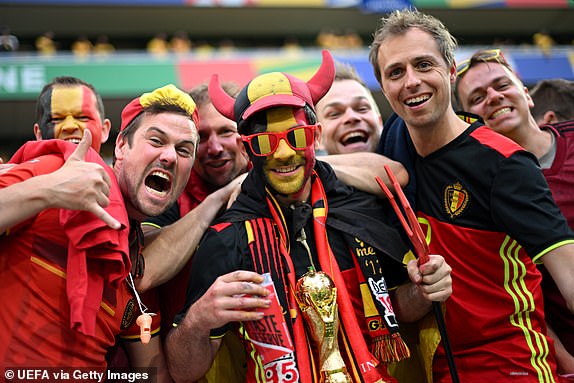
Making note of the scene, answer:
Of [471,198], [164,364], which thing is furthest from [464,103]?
[164,364]

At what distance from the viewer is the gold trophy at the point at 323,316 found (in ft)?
6.27

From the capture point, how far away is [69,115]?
9.99 feet

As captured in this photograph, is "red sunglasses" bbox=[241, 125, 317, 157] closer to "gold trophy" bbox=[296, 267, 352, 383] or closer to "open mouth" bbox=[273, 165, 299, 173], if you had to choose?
"open mouth" bbox=[273, 165, 299, 173]

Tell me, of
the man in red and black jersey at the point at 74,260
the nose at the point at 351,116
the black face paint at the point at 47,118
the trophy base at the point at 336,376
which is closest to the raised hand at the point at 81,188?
the man in red and black jersey at the point at 74,260

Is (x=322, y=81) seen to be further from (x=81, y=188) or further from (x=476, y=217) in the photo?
(x=81, y=188)

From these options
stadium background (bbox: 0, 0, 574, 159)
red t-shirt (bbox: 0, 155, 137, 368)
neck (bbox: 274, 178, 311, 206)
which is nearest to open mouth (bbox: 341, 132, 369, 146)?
neck (bbox: 274, 178, 311, 206)

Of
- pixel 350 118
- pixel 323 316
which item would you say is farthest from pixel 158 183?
pixel 350 118

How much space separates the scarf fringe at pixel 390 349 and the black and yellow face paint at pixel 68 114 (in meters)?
1.88

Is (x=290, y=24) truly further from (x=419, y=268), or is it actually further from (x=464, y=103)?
(x=419, y=268)

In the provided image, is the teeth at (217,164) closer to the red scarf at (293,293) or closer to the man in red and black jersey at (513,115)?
the red scarf at (293,293)

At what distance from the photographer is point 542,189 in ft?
6.84

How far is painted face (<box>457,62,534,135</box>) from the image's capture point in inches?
114

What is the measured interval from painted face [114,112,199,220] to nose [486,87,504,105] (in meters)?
1.57

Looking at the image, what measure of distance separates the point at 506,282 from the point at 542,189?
41cm
